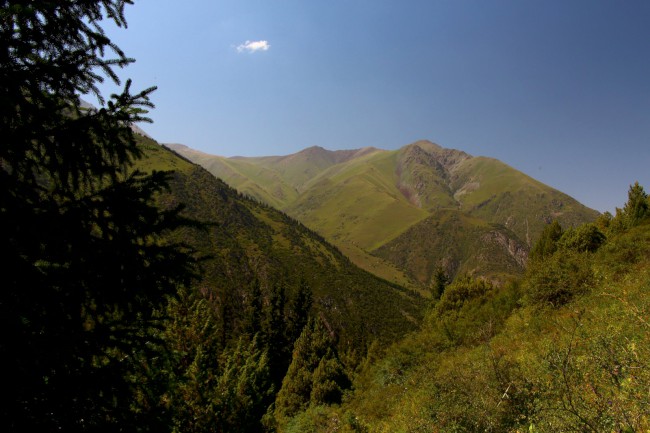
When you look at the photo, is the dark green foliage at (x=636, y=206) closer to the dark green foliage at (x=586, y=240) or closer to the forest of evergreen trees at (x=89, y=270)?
the dark green foliage at (x=586, y=240)

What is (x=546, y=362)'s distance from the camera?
991 centimetres

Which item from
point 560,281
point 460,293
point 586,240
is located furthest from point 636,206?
point 460,293

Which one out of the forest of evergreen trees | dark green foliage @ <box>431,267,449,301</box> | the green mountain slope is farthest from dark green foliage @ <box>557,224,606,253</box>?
the green mountain slope

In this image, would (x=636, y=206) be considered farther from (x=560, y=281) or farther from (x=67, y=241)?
(x=67, y=241)

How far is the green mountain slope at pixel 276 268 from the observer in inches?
4958

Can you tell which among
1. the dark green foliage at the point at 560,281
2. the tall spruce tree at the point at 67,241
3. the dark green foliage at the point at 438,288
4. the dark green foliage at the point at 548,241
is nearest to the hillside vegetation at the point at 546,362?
the dark green foliage at the point at 560,281

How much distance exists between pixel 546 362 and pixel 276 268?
5549 inches

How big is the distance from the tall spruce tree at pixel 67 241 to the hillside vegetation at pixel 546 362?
6.88m

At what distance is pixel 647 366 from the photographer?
20.4 feet

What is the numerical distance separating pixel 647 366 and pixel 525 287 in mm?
19575

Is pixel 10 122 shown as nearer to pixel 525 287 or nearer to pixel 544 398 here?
pixel 544 398

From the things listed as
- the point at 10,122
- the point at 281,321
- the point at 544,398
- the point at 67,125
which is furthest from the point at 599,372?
the point at 281,321

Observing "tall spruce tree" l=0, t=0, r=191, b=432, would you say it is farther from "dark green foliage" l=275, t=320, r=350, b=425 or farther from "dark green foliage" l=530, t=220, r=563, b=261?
"dark green foliage" l=530, t=220, r=563, b=261

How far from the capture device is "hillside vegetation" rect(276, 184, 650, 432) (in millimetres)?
6625
